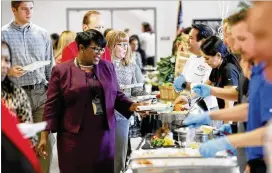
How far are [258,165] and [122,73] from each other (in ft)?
6.86

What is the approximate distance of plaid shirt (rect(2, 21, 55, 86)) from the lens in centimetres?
225

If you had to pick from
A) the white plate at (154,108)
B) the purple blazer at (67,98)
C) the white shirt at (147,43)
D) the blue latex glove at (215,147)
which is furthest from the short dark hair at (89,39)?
the white shirt at (147,43)

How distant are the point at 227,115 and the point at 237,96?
0.48 meters

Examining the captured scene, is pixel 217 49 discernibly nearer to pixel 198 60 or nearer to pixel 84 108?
pixel 198 60

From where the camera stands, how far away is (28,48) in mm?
2459

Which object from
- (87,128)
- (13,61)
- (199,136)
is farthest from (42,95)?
(199,136)

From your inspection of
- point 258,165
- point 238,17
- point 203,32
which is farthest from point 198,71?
point 258,165

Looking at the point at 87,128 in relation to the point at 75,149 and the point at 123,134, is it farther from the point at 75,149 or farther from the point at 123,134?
the point at 123,134

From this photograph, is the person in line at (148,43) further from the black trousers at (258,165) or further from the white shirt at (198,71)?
the black trousers at (258,165)

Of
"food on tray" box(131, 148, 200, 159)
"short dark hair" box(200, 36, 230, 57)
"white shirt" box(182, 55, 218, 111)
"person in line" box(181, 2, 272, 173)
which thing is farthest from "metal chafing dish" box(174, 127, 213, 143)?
"white shirt" box(182, 55, 218, 111)

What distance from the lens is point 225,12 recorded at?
3160 mm

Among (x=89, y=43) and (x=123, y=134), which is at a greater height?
(x=89, y=43)

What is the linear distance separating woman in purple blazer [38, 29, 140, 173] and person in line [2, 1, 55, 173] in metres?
0.10

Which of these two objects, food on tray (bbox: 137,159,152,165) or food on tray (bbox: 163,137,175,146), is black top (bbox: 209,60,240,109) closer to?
food on tray (bbox: 163,137,175,146)
